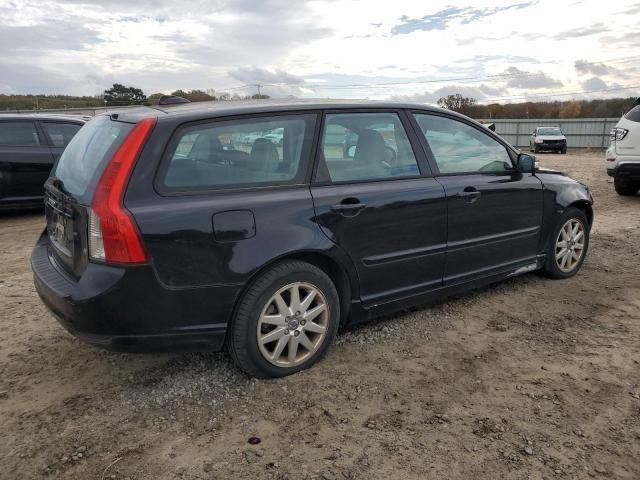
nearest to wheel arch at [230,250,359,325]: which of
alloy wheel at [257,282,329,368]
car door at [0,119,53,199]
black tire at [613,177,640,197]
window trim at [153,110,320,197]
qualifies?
alloy wheel at [257,282,329,368]

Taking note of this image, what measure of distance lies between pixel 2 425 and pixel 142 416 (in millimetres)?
700

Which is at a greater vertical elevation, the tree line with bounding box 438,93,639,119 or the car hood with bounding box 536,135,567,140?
the tree line with bounding box 438,93,639,119

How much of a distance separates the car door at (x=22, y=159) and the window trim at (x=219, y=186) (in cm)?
575

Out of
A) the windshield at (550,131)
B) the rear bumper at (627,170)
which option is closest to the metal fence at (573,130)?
the windshield at (550,131)

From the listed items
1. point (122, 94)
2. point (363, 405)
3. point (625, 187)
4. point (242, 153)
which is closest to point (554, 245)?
point (363, 405)

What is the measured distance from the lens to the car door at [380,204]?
126 inches

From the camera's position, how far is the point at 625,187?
961 cm

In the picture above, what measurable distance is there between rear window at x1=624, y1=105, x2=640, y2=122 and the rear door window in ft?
29.4

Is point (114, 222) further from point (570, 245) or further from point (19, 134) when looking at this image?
point (19, 134)

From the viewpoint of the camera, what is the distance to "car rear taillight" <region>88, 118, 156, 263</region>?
2523 millimetres

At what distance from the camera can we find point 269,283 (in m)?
2.88

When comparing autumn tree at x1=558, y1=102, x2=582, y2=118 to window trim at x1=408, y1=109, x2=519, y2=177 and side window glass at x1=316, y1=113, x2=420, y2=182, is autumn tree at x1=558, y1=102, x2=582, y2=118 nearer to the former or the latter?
window trim at x1=408, y1=109, x2=519, y2=177

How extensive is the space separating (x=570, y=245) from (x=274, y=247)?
10.5ft

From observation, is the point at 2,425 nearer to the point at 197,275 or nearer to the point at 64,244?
the point at 64,244
